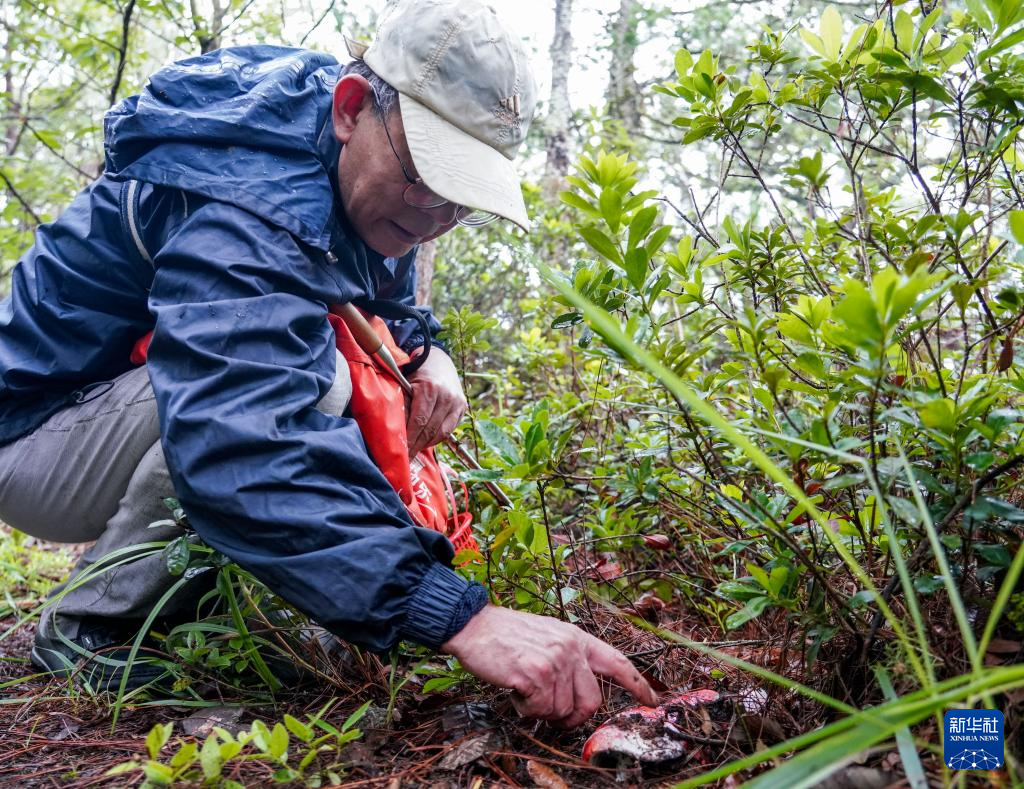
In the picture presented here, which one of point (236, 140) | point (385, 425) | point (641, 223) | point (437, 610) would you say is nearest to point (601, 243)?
point (641, 223)

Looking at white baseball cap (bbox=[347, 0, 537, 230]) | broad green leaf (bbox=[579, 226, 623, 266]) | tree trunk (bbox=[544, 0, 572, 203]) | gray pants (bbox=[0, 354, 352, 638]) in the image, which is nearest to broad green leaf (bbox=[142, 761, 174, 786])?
gray pants (bbox=[0, 354, 352, 638])

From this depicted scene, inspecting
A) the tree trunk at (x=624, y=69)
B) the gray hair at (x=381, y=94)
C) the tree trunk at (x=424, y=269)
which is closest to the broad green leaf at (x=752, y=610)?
the gray hair at (x=381, y=94)

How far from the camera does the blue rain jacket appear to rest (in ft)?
4.79

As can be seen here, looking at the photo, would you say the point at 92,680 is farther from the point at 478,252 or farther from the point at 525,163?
the point at 525,163

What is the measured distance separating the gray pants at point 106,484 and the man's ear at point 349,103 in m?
0.64

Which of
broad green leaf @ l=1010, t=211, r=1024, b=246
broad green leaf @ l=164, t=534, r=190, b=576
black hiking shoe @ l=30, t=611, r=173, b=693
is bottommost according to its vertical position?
black hiking shoe @ l=30, t=611, r=173, b=693

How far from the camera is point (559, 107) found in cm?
709

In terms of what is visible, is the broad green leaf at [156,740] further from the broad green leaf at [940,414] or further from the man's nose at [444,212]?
the man's nose at [444,212]

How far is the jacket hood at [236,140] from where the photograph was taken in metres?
1.83

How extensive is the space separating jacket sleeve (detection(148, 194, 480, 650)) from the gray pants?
350 millimetres

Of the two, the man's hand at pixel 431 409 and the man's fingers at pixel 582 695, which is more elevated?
the man's hand at pixel 431 409

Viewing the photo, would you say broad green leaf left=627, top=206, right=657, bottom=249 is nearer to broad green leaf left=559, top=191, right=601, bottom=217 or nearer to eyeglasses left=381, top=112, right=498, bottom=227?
broad green leaf left=559, top=191, right=601, bottom=217

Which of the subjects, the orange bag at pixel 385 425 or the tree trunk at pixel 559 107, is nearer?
the orange bag at pixel 385 425

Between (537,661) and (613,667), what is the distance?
204mm
